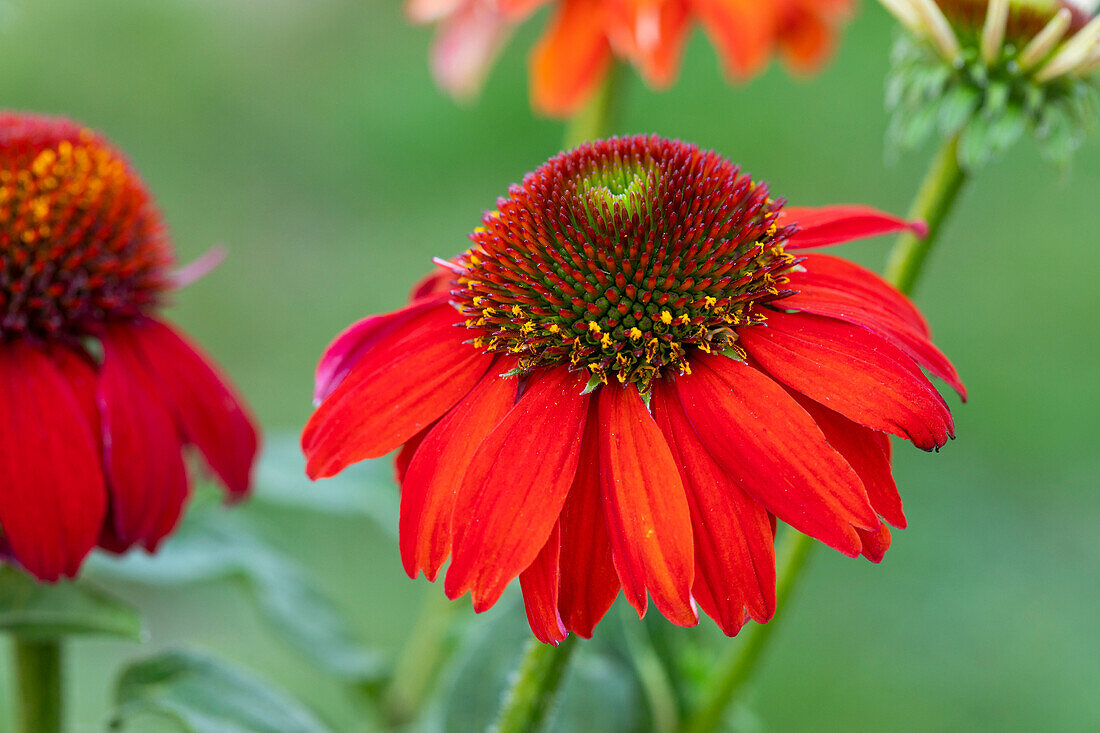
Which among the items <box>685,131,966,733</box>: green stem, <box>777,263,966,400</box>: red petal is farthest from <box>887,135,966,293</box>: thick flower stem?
<box>777,263,966,400</box>: red petal

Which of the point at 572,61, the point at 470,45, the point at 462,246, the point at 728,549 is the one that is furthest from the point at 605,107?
the point at 462,246

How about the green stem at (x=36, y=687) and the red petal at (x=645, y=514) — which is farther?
the green stem at (x=36, y=687)

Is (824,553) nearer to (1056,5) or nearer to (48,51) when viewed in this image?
(1056,5)

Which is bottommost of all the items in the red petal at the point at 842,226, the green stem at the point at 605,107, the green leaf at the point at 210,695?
the green leaf at the point at 210,695

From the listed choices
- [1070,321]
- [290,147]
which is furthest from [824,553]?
[290,147]

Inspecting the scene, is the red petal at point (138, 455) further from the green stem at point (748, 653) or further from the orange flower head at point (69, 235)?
the green stem at point (748, 653)

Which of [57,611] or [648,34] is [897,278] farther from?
[57,611]

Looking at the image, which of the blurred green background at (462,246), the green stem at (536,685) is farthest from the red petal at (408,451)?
the blurred green background at (462,246)
